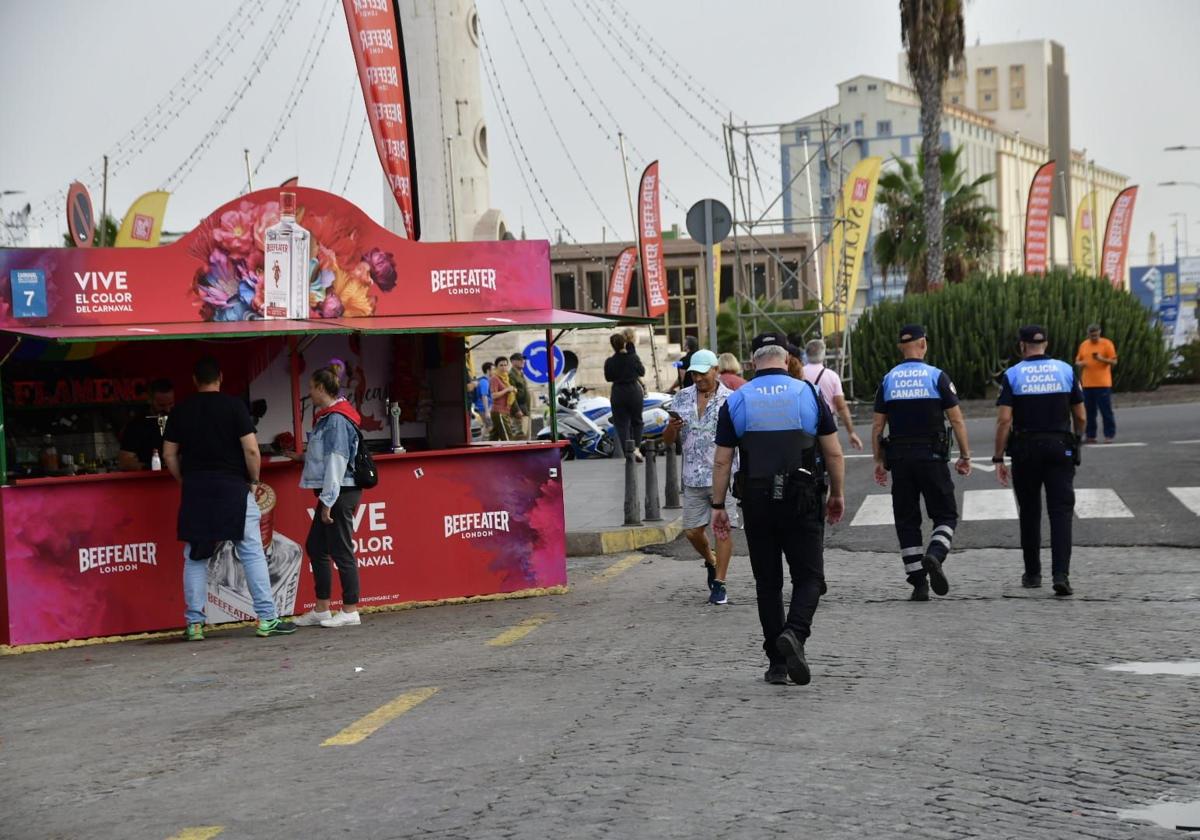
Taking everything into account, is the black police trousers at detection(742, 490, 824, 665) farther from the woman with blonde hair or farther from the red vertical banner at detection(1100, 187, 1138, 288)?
the red vertical banner at detection(1100, 187, 1138, 288)

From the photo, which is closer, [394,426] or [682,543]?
[394,426]

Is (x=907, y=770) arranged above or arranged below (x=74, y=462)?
below

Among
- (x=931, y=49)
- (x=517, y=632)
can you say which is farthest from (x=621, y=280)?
(x=517, y=632)

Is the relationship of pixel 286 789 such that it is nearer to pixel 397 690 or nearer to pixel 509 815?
pixel 509 815

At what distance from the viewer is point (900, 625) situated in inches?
407

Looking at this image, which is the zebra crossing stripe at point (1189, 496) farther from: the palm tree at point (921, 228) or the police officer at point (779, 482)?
the palm tree at point (921, 228)

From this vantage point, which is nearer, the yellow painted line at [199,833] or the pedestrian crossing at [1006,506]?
the yellow painted line at [199,833]

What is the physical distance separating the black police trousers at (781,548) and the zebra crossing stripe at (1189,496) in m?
8.64

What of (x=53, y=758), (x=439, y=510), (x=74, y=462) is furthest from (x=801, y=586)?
(x=74, y=462)

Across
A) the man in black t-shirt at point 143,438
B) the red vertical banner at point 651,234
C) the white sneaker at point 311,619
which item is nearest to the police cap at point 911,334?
the white sneaker at point 311,619

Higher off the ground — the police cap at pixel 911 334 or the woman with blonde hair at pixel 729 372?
the police cap at pixel 911 334

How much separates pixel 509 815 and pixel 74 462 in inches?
328

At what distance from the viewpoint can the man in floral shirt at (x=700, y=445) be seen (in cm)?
1193

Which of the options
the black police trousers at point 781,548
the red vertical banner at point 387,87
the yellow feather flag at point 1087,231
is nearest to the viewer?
the black police trousers at point 781,548
